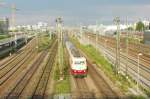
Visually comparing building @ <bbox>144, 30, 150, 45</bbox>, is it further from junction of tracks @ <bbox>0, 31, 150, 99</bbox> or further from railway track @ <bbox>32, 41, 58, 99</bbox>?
railway track @ <bbox>32, 41, 58, 99</bbox>

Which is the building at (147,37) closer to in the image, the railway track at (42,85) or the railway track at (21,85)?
the railway track at (42,85)

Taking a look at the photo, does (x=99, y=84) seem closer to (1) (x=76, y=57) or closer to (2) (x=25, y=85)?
(1) (x=76, y=57)

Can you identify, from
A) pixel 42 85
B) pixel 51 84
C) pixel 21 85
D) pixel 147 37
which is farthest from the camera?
pixel 147 37

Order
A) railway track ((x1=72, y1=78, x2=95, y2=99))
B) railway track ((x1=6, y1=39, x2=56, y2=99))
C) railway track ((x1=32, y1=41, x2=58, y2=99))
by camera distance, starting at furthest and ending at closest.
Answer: railway track ((x1=6, y1=39, x2=56, y2=99)) < railway track ((x1=32, y1=41, x2=58, y2=99)) < railway track ((x1=72, y1=78, x2=95, y2=99))

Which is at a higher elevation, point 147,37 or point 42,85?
point 147,37

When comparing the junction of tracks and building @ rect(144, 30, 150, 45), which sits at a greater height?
building @ rect(144, 30, 150, 45)

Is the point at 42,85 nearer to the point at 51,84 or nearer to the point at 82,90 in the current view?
the point at 51,84

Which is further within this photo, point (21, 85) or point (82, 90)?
point (21, 85)

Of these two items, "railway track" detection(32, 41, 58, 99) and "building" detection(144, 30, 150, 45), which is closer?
"railway track" detection(32, 41, 58, 99)

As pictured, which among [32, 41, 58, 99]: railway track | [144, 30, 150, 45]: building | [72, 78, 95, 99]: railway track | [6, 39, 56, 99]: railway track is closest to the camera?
[72, 78, 95, 99]: railway track

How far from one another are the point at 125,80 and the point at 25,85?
1423cm

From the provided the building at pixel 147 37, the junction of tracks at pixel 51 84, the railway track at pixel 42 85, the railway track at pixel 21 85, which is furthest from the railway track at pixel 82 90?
the building at pixel 147 37

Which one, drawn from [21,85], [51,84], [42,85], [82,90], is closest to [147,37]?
[51,84]

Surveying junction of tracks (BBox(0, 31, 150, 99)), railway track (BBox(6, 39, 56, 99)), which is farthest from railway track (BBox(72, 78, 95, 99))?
railway track (BBox(6, 39, 56, 99))
